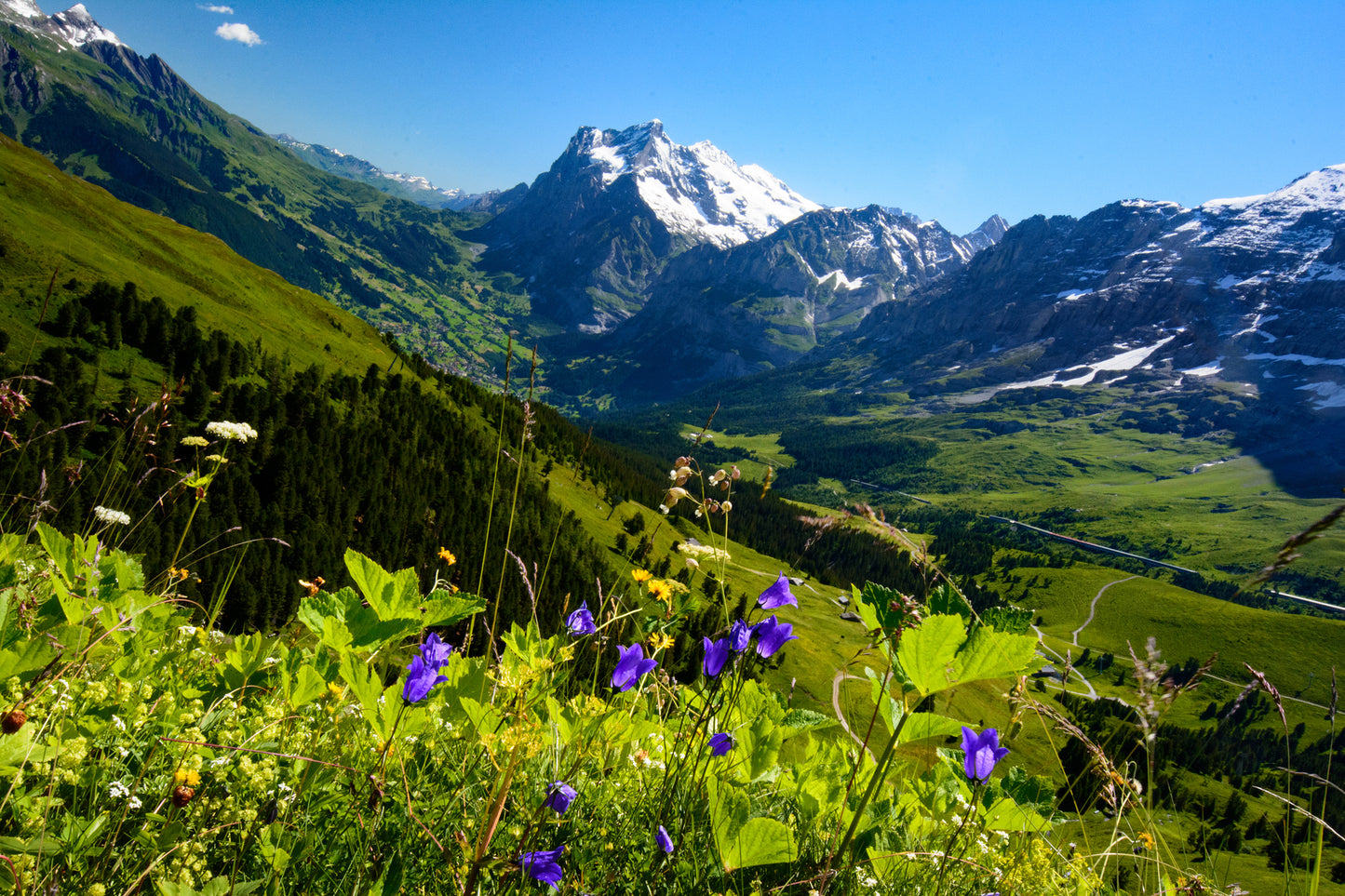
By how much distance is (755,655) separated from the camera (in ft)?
9.29

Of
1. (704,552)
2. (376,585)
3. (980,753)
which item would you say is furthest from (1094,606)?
(376,585)

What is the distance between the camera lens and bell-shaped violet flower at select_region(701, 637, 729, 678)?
252 centimetres

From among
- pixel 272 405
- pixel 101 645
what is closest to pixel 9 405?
pixel 101 645

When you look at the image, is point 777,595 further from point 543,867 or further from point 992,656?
point 543,867

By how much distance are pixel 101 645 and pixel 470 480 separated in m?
61.1

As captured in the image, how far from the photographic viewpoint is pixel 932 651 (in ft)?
6.77

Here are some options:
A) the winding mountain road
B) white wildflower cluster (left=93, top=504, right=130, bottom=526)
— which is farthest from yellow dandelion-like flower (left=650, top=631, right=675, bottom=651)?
the winding mountain road

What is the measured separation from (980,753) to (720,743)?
3.64 ft

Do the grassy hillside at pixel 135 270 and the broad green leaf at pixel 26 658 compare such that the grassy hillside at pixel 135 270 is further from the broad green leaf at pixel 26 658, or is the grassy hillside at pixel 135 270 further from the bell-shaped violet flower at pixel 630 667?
the bell-shaped violet flower at pixel 630 667

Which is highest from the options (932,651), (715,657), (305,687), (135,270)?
(932,651)

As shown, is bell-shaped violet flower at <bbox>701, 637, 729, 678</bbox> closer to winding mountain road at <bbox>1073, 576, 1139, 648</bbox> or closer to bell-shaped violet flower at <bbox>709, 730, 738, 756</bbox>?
bell-shaped violet flower at <bbox>709, 730, 738, 756</bbox>

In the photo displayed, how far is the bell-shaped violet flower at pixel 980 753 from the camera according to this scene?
8.16 ft

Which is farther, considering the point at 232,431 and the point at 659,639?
the point at 232,431

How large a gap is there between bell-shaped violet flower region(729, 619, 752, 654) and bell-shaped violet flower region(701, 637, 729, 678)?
0.03 m
